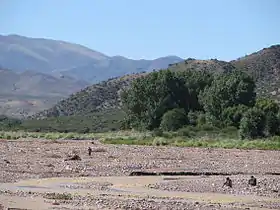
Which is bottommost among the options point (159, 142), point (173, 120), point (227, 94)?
point (159, 142)

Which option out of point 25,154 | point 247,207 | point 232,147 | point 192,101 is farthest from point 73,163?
point 192,101

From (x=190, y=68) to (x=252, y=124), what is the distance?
248 feet

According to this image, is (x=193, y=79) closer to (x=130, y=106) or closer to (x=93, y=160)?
(x=130, y=106)

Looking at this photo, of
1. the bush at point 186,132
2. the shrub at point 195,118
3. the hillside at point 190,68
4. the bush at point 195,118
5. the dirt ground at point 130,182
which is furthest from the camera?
the hillside at point 190,68

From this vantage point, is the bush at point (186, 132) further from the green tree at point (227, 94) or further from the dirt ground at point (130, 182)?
the dirt ground at point (130, 182)

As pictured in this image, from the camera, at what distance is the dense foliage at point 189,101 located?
95.9 meters

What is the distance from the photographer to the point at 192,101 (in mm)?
107812

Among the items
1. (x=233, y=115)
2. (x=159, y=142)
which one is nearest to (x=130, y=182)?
(x=159, y=142)

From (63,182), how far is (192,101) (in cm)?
7519

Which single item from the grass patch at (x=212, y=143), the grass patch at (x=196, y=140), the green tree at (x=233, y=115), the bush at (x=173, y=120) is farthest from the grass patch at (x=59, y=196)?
the bush at (x=173, y=120)

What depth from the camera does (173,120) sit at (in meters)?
96.1

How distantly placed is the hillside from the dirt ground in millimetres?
97310

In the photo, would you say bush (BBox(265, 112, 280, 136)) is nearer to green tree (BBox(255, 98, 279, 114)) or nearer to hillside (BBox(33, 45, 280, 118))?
green tree (BBox(255, 98, 279, 114))

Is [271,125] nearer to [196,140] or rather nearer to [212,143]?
[196,140]
